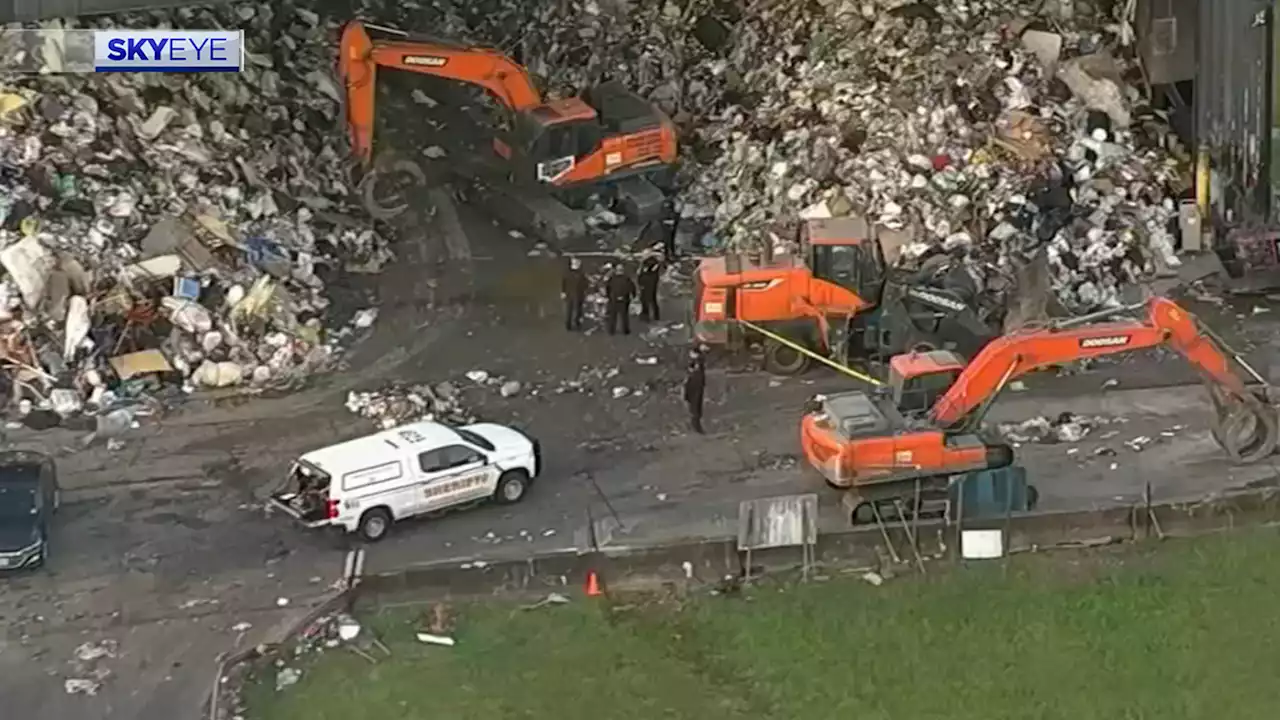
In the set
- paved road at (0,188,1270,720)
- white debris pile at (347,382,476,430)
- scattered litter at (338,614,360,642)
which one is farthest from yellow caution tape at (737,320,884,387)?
scattered litter at (338,614,360,642)

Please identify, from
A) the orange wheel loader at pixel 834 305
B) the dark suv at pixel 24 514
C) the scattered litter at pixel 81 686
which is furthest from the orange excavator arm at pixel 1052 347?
the dark suv at pixel 24 514

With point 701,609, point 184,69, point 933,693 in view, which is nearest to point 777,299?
point 701,609

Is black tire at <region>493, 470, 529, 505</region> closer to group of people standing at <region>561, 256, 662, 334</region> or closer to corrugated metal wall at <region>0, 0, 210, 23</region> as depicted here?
group of people standing at <region>561, 256, 662, 334</region>

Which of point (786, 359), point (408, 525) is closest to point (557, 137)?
point (786, 359)

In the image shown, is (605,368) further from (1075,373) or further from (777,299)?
(1075,373)

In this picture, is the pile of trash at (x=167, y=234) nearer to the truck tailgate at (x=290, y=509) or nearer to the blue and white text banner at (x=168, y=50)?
the blue and white text banner at (x=168, y=50)

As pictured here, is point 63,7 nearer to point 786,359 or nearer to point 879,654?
point 786,359

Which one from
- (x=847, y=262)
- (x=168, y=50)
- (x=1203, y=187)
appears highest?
(x=168, y=50)
